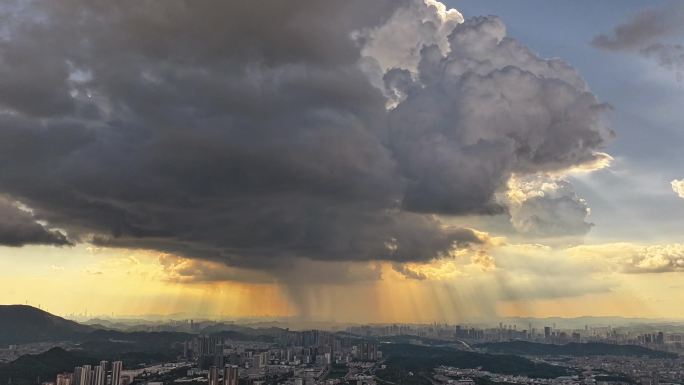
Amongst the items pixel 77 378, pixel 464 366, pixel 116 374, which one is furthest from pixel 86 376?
pixel 464 366

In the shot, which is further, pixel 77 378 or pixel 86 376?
pixel 77 378

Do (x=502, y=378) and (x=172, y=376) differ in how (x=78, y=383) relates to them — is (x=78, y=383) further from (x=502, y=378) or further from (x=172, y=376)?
(x=502, y=378)

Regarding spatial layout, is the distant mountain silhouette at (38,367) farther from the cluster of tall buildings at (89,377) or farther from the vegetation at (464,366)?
the vegetation at (464,366)

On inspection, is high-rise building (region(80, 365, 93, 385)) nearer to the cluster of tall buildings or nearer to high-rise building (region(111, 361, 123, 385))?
the cluster of tall buildings

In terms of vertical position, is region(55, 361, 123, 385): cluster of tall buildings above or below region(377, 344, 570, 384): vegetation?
above

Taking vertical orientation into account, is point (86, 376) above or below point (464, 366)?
above

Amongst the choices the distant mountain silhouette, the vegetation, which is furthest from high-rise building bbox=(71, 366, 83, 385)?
the vegetation

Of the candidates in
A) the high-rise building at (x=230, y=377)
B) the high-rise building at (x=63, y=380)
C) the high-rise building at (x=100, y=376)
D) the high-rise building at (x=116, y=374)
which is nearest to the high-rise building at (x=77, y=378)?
the high-rise building at (x=63, y=380)

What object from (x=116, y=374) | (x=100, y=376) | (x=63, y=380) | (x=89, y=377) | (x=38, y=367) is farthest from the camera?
(x=38, y=367)

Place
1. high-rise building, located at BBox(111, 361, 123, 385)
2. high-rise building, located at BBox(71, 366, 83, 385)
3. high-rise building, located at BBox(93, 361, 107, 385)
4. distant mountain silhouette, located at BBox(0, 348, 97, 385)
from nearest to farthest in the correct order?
high-rise building, located at BBox(71, 366, 83, 385)
high-rise building, located at BBox(93, 361, 107, 385)
high-rise building, located at BBox(111, 361, 123, 385)
distant mountain silhouette, located at BBox(0, 348, 97, 385)

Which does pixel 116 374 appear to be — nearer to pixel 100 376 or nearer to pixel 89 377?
pixel 100 376

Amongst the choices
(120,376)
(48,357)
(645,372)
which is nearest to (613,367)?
(645,372)

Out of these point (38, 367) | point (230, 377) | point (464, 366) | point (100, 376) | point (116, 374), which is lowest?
point (464, 366)
